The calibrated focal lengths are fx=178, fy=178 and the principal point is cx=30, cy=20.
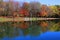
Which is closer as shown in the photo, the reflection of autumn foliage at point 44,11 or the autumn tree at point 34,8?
the autumn tree at point 34,8

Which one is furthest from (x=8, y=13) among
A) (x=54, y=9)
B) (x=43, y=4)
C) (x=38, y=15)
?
(x=54, y=9)

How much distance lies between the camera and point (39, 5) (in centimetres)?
4588

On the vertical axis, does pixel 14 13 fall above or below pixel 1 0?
below

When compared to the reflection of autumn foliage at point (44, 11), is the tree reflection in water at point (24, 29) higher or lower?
higher

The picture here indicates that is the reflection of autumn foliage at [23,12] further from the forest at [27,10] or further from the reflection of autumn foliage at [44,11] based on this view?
the reflection of autumn foliage at [44,11]

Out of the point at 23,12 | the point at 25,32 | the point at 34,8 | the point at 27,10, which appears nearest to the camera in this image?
the point at 25,32

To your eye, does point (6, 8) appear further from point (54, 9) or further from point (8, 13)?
point (54, 9)

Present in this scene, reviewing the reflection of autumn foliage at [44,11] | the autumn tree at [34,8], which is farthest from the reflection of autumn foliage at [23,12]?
the reflection of autumn foliage at [44,11]

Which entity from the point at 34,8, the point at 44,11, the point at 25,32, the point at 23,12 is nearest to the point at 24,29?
the point at 25,32

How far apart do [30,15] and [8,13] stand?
6.70 meters

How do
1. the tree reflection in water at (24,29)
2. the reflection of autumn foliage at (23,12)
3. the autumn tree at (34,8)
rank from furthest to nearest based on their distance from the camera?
the autumn tree at (34,8) < the reflection of autumn foliage at (23,12) < the tree reflection in water at (24,29)

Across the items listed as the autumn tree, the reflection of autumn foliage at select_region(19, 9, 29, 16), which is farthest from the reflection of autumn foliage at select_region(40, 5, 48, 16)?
the reflection of autumn foliage at select_region(19, 9, 29, 16)

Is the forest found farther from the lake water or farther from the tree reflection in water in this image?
the lake water

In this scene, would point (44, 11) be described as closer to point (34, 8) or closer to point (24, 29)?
point (34, 8)
